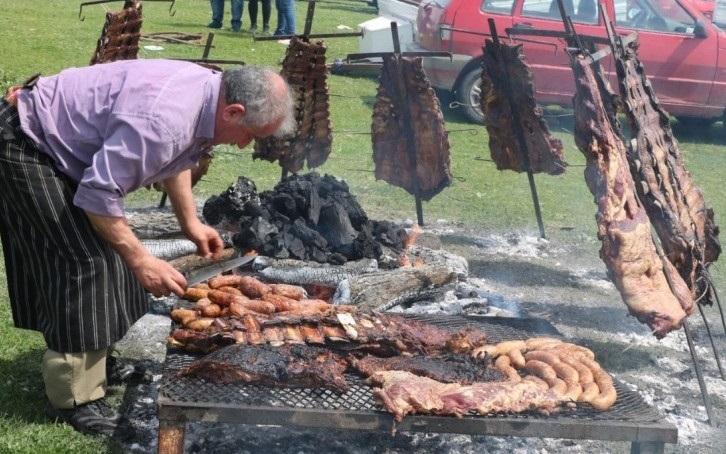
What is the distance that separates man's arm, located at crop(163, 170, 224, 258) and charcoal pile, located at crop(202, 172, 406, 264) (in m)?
1.51

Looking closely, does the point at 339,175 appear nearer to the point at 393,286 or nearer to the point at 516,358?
the point at 393,286

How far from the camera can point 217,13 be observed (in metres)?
20.0

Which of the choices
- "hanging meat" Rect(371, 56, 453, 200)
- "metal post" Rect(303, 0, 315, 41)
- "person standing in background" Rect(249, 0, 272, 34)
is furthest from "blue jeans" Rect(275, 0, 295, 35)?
"metal post" Rect(303, 0, 315, 41)

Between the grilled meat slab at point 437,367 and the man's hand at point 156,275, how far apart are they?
0.96 metres

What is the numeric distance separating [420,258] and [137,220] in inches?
88.2

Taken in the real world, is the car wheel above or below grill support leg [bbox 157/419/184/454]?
below

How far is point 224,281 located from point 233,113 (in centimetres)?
180

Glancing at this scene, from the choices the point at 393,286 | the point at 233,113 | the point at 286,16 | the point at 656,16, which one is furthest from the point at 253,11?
the point at 233,113

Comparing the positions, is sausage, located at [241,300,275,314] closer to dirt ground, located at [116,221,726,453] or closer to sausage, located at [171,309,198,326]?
sausage, located at [171,309,198,326]

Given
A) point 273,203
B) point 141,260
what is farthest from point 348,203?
point 141,260

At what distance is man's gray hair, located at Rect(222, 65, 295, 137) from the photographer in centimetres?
388

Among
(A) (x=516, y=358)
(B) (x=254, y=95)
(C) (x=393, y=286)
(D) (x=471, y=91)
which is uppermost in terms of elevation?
(B) (x=254, y=95)

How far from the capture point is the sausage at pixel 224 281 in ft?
17.8

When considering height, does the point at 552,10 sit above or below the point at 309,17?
below
